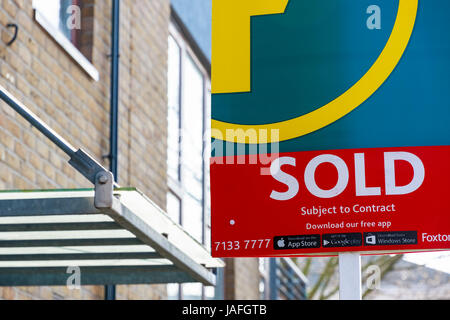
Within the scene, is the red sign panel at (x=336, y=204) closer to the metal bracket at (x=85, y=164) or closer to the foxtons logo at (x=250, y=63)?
the foxtons logo at (x=250, y=63)

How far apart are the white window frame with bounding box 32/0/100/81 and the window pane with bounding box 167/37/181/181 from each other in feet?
9.78

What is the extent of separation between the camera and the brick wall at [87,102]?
7.78 m

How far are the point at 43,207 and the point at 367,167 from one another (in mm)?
1930

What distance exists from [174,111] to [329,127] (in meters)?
8.30

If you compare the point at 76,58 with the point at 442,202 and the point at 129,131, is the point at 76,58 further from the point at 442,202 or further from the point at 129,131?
the point at 442,202

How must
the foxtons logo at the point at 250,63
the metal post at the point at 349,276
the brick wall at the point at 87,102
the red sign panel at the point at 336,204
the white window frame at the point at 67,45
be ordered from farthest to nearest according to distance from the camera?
the white window frame at the point at 67,45 < the brick wall at the point at 87,102 < the foxtons logo at the point at 250,63 < the red sign panel at the point at 336,204 < the metal post at the point at 349,276

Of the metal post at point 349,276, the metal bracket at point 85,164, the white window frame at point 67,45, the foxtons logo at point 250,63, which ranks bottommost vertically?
the metal post at point 349,276

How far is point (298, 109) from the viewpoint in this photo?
472 cm

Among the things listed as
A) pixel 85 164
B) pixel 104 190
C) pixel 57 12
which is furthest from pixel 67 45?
pixel 104 190

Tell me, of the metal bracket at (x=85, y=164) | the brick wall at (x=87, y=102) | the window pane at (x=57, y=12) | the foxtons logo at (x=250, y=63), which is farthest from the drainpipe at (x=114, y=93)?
the foxtons logo at (x=250, y=63)

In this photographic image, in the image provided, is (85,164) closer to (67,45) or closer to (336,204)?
(336,204)

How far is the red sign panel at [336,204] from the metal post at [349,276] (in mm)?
39

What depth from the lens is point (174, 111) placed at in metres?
12.9
